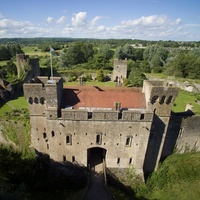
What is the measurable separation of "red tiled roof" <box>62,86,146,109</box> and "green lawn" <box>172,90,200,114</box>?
24998 millimetres

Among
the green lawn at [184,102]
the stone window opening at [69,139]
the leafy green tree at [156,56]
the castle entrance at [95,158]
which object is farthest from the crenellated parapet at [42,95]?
the leafy green tree at [156,56]

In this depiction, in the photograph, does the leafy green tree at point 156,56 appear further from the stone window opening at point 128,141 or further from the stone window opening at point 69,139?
the stone window opening at point 69,139

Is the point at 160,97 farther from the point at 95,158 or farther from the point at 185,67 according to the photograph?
the point at 185,67

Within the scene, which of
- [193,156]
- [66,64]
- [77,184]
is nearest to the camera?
[77,184]

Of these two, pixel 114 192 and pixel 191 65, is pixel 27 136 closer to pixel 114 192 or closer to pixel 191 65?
pixel 114 192

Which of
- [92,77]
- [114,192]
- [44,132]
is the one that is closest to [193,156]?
[114,192]

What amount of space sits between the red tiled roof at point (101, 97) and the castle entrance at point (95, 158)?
7.07 metres

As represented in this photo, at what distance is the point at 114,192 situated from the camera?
20.6m

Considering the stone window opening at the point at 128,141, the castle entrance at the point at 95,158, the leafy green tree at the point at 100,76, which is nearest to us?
the stone window opening at the point at 128,141

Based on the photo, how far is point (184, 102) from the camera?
49.0 meters

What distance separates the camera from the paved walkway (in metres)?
19.7

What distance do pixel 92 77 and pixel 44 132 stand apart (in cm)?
4916

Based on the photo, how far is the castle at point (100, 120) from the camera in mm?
19625

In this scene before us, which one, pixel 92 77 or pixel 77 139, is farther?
pixel 92 77
